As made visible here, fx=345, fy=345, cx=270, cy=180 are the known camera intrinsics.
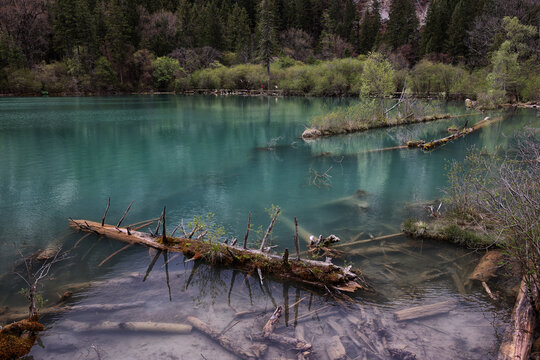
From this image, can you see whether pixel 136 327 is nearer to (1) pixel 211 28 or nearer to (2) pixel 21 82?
(2) pixel 21 82

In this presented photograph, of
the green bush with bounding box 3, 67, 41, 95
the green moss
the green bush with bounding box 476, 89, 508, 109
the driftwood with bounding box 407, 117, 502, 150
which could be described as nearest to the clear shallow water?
the green moss

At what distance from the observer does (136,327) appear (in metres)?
7.46

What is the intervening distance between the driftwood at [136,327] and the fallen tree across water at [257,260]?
2.26 metres

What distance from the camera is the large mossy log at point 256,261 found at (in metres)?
8.52

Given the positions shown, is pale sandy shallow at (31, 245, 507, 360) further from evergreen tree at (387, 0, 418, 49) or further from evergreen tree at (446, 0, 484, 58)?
evergreen tree at (387, 0, 418, 49)

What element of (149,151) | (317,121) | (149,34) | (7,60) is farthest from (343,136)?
(149,34)

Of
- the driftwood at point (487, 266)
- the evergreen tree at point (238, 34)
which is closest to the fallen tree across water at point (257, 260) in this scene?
the driftwood at point (487, 266)

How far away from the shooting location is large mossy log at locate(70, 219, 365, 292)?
8.52 metres

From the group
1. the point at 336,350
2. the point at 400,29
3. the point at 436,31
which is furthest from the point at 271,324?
the point at 400,29

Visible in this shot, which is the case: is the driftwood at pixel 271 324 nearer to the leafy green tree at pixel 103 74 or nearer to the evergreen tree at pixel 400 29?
the leafy green tree at pixel 103 74

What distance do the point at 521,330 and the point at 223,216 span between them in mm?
10305

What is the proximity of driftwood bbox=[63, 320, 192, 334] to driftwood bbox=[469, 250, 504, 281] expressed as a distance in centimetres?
757

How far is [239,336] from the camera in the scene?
7176 mm

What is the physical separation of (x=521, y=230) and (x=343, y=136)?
26525 mm
